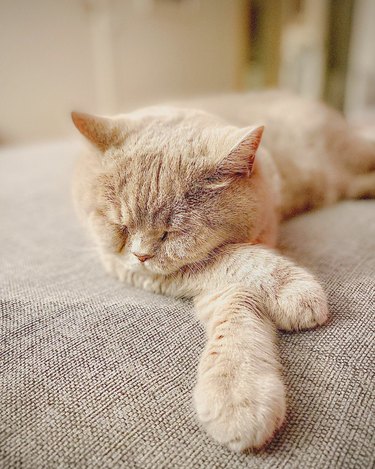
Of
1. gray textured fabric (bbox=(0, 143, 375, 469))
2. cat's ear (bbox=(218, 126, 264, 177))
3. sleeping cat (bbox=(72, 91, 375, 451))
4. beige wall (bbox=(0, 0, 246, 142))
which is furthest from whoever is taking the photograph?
beige wall (bbox=(0, 0, 246, 142))

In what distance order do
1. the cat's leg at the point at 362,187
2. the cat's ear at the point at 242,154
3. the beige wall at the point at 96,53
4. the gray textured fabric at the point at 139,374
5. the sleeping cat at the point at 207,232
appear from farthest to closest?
1. the beige wall at the point at 96,53
2. the cat's leg at the point at 362,187
3. the cat's ear at the point at 242,154
4. the sleeping cat at the point at 207,232
5. the gray textured fabric at the point at 139,374

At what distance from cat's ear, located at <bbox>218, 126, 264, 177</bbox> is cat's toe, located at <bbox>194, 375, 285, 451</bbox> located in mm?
458

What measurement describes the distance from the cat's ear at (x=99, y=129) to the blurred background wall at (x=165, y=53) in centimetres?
280

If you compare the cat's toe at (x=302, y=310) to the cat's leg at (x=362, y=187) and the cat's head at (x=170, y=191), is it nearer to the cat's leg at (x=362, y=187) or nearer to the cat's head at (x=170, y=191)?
the cat's head at (x=170, y=191)

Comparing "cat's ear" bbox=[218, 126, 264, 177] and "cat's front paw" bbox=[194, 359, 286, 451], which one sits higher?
"cat's ear" bbox=[218, 126, 264, 177]

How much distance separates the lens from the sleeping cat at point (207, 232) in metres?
0.68

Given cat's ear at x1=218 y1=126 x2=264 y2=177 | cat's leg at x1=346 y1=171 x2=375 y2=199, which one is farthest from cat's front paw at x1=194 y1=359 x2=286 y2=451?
cat's leg at x1=346 y1=171 x2=375 y2=199

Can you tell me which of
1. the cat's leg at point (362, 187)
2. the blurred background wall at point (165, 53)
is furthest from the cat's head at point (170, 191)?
the blurred background wall at point (165, 53)

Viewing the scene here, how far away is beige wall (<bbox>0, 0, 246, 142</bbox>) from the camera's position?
3545 mm

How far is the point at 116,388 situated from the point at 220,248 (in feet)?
1.32

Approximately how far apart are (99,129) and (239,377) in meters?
0.62

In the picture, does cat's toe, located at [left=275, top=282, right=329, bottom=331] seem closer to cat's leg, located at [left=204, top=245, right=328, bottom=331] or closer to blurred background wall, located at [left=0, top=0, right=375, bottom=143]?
cat's leg, located at [left=204, top=245, right=328, bottom=331]

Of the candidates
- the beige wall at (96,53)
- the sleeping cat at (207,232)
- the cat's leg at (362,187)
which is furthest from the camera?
the beige wall at (96,53)

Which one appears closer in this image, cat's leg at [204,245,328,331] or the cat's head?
cat's leg at [204,245,328,331]
